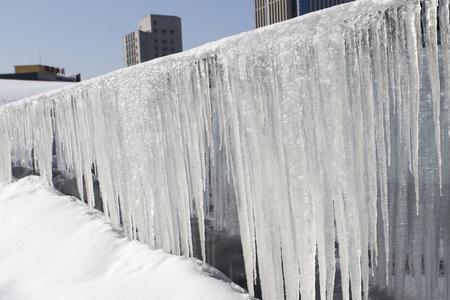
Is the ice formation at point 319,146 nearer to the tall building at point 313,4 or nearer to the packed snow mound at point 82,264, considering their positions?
the packed snow mound at point 82,264

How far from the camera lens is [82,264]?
301 centimetres

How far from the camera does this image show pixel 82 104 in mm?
3922

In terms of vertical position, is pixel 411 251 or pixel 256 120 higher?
pixel 256 120

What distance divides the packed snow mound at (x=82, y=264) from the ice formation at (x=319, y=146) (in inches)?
→ 8.1

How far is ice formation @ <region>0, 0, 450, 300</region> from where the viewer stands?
162 cm

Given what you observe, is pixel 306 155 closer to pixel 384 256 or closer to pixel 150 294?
pixel 384 256

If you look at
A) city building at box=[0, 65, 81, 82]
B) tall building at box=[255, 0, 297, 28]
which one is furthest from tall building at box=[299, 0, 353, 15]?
city building at box=[0, 65, 81, 82]

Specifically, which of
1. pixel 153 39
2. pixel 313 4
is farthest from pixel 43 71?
pixel 313 4

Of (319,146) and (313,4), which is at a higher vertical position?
(313,4)

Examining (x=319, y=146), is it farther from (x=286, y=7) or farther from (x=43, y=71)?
(x=286, y=7)

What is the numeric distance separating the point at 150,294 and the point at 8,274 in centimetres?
161

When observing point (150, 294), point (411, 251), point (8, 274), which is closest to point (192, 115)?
point (150, 294)

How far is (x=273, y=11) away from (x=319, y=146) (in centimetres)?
6529

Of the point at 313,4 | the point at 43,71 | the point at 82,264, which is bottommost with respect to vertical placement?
the point at 82,264
